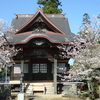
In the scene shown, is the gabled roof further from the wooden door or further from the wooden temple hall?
the wooden door

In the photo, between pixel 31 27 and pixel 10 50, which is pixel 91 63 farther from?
pixel 31 27

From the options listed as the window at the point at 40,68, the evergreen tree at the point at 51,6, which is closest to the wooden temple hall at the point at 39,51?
the window at the point at 40,68

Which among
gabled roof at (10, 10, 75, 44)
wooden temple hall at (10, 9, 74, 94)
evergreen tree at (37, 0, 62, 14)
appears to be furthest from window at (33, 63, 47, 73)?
evergreen tree at (37, 0, 62, 14)

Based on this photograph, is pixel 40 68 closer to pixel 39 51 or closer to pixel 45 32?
pixel 39 51

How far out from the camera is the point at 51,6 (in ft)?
108

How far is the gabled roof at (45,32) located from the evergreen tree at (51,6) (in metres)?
12.2

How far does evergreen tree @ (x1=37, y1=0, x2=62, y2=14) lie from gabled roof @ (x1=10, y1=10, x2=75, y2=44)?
40.0 feet

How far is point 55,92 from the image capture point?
12367 mm

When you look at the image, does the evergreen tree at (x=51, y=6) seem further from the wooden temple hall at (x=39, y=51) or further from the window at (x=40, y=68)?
the window at (x=40, y=68)

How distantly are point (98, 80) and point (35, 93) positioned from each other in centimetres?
564

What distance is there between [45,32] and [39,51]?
209 centimetres

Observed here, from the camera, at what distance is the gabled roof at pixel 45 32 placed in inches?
495

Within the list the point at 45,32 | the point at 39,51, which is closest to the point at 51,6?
the point at 45,32

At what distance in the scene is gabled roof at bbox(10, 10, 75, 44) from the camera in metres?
12.6
